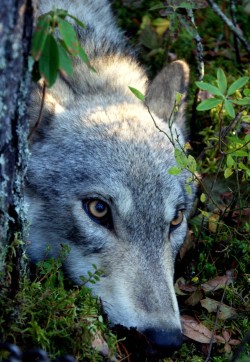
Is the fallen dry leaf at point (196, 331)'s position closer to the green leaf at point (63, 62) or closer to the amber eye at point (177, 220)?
the amber eye at point (177, 220)

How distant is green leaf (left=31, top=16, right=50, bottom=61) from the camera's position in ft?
9.69

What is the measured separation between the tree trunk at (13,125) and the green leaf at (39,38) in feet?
0.31

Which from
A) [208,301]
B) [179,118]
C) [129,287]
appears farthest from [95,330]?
[179,118]

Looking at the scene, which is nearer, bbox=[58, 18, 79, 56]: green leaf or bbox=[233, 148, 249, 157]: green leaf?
bbox=[58, 18, 79, 56]: green leaf

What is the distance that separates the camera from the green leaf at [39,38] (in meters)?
2.95

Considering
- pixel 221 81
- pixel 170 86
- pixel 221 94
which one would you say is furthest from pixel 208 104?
pixel 170 86

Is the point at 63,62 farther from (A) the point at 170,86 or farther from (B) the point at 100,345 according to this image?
(A) the point at 170,86

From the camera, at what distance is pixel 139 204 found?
441cm

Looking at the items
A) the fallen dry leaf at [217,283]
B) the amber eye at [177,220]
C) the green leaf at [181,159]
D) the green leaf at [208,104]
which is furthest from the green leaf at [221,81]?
the fallen dry leaf at [217,283]

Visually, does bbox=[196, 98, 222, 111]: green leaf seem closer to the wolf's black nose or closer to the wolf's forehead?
the wolf's forehead

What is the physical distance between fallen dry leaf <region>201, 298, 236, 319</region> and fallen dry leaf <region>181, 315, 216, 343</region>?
157 mm

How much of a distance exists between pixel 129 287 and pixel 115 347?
453 mm

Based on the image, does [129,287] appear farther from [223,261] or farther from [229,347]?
[223,261]

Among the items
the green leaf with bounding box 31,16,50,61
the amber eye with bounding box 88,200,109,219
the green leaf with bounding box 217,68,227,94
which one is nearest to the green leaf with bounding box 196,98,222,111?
the green leaf with bounding box 217,68,227,94
